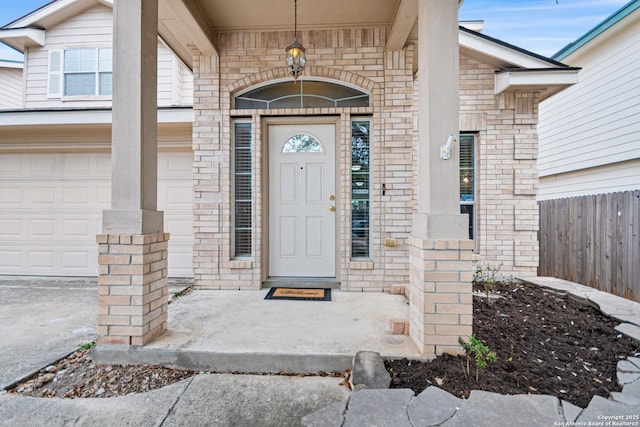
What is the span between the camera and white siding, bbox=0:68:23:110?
7.86 metres

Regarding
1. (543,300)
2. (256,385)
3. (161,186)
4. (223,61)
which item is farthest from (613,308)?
(161,186)

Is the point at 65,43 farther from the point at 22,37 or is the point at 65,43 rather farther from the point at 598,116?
the point at 598,116

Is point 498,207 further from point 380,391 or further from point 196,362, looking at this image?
point 196,362

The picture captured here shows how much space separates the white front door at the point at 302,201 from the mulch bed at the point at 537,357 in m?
1.93

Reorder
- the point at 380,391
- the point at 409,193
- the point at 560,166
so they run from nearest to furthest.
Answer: the point at 380,391, the point at 409,193, the point at 560,166

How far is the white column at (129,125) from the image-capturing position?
2.32 m

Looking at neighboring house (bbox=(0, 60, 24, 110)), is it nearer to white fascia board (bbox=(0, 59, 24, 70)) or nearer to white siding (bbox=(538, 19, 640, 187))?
white fascia board (bbox=(0, 59, 24, 70))

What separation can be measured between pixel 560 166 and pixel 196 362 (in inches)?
306

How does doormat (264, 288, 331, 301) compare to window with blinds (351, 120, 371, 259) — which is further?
window with blinds (351, 120, 371, 259)

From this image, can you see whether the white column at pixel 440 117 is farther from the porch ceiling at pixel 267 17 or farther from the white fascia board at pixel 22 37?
the white fascia board at pixel 22 37

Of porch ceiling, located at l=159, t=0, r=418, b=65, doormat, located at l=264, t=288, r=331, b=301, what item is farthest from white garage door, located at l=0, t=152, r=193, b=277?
doormat, located at l=264, t=288, r=331, b=301

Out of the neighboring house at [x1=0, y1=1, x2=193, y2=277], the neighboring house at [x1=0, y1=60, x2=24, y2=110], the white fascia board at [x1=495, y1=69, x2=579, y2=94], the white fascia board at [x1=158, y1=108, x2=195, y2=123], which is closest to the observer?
the white fascia board at [x1=495, y1=69, x2=579, y2=94]

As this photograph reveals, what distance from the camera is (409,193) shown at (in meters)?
3.86

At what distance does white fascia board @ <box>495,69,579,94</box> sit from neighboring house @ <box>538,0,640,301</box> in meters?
1.59
